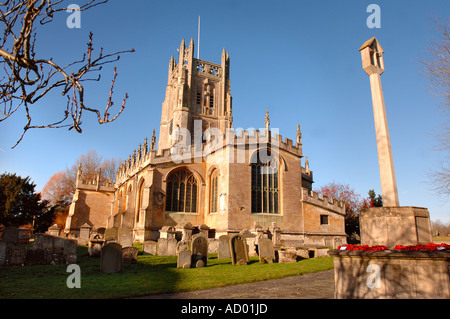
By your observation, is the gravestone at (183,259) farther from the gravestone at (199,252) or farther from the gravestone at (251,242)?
the gravestone at (251,242)

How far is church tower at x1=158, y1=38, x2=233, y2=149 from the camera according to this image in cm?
4006

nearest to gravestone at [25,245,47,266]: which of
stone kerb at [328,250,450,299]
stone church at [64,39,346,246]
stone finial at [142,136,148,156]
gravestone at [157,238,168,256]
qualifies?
gravestone at [157,238,168,256]

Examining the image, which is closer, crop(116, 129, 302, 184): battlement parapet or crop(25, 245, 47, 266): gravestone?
crop(25, 245, 47, 266): gravestone

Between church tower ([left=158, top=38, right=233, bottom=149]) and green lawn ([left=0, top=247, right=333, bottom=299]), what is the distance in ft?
96.0

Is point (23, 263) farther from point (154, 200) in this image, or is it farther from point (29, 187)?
point (29, 187)

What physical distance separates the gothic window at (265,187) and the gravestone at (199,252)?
9.05 meters

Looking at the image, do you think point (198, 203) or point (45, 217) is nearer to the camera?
point (198, 203)

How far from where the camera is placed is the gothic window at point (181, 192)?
2308 cm

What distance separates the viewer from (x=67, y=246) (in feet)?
40.1

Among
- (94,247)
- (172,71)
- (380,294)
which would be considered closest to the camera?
(380,294)

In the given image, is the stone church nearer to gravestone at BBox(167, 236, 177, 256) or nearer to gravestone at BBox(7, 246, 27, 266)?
gravestone at BBox(167, 236, 177, 256)

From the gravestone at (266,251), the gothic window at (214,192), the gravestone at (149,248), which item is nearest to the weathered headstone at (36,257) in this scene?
the gravestone at (149,248)

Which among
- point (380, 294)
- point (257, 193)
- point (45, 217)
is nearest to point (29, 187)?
point (45, 217)
